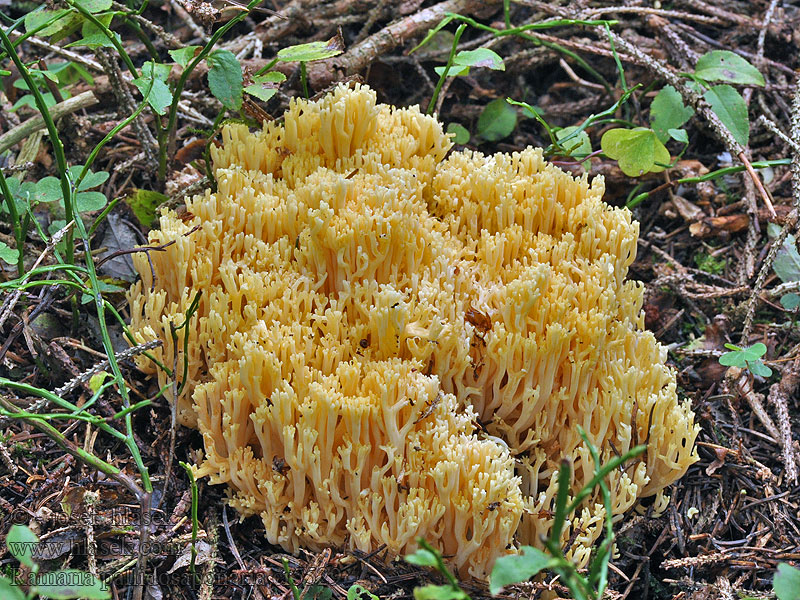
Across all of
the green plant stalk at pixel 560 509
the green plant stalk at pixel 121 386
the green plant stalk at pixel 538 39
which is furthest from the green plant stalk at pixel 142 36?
the green plant stalk at pixel 560 509

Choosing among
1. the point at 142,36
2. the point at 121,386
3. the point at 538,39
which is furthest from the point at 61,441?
the point at 538,39

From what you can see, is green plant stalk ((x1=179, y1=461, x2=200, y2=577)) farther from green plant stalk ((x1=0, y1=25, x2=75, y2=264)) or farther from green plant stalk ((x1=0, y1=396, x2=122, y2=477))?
green plant stalk ((x1=0, y1=25, x2=75, y2=264))

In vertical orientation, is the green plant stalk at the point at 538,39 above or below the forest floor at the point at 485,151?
above

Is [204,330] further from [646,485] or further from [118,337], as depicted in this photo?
[646,485]

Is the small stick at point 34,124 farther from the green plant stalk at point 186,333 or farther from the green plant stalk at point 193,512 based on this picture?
the green plant stalk at point 193,512

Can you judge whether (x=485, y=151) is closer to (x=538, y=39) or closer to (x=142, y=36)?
(x=538, y=39)

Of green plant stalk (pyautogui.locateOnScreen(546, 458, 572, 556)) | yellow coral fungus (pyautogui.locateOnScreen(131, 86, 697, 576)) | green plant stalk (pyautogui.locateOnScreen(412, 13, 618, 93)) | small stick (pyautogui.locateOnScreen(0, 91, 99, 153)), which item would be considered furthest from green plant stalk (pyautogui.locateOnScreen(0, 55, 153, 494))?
green plant stalk (pyautogui.locateOnScreen(412, 13, 618, 93))

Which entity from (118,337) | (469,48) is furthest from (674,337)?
(118,337)
